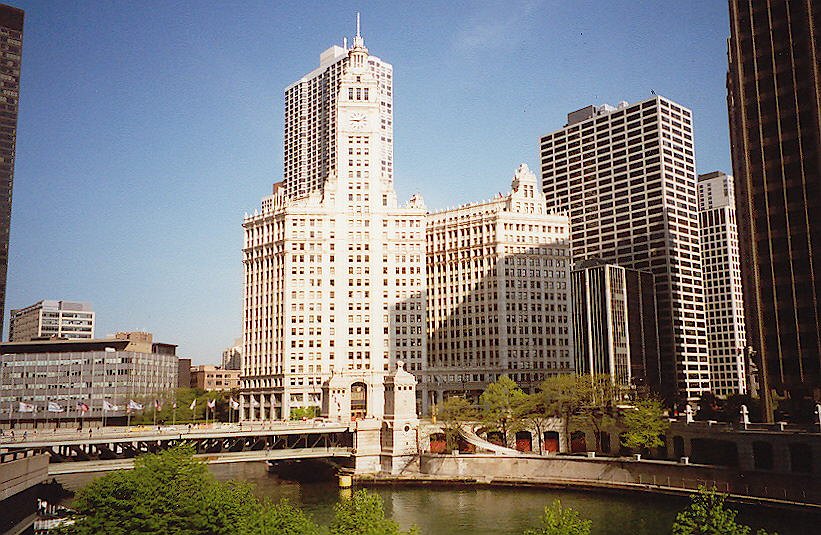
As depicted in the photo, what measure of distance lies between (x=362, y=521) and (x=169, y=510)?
17.0m

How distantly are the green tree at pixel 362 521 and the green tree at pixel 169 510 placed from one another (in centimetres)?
305

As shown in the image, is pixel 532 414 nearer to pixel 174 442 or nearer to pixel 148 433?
pixel 174 442

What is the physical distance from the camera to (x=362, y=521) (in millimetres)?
A: 57000

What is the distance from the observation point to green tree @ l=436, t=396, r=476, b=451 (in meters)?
153

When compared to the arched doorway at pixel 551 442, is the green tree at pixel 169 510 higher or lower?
higher

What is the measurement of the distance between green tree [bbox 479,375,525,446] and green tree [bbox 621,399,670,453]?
2770 centimetres

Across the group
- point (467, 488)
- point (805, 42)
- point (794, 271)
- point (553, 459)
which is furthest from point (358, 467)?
point (805, 42)

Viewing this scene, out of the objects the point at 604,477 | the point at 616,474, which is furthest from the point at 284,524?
the point at 604,477

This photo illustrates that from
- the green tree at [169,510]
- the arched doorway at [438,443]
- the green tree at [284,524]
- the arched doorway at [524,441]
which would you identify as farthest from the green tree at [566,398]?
the green tree at [284,524]

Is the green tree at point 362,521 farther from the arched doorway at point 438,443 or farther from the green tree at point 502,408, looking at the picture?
the green tree at point 502,408

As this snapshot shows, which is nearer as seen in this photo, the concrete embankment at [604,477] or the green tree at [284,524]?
the green tree at [284,524]

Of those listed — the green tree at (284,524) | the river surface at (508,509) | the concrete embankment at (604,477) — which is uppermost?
the green tree at (284,524)

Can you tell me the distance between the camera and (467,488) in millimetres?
127000

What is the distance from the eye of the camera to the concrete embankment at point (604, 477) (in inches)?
3903
